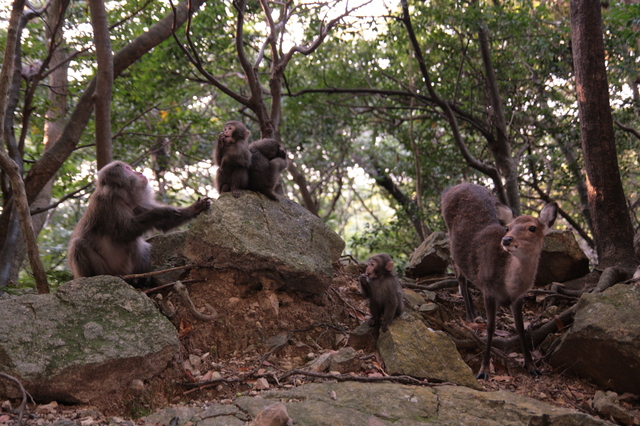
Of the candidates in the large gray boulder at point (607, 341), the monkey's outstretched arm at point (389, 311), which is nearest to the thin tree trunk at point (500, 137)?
the large gray boulder at point (607, 341)

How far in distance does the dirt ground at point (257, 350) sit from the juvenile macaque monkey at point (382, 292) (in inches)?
17.4

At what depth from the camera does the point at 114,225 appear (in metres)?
5.41

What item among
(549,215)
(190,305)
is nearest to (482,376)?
(549,215)

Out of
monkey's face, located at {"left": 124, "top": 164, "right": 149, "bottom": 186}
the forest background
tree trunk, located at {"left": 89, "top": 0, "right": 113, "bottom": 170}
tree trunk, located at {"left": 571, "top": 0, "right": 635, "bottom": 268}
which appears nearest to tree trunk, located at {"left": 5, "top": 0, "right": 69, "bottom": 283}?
the forest background

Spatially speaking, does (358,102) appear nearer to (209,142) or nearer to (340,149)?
(340,149)

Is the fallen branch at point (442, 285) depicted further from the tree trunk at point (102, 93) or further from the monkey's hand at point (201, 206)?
the tree trunk at point (102, 93)

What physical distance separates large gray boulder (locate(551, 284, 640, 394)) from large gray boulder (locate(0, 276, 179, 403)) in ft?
13.5

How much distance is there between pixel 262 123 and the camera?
7793 millimetres

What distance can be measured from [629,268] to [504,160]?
3.72m

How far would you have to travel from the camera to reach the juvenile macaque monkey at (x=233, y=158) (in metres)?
6.44

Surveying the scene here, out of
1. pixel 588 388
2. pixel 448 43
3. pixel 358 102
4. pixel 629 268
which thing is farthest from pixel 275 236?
pixel 358 102

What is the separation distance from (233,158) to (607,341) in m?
4.63

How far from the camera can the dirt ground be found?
4.41m

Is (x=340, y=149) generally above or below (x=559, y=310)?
above
